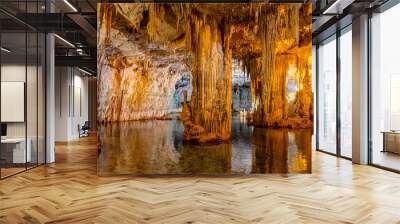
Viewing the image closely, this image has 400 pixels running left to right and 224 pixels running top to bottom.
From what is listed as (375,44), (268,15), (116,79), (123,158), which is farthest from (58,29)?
(375,44)

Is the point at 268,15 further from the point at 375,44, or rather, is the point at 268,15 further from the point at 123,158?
the point at 123,158

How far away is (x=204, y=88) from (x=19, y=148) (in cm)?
393

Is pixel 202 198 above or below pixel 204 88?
below

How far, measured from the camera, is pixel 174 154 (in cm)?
644

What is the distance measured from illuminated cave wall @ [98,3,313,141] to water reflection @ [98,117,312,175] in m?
0.20

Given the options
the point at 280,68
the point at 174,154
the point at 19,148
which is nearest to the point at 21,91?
the point at 19,148

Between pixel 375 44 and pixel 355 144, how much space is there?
231cm

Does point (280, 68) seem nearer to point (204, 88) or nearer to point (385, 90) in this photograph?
point (204, 88)

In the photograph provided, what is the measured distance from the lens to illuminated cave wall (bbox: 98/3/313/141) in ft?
21.0

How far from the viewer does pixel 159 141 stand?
6410mm

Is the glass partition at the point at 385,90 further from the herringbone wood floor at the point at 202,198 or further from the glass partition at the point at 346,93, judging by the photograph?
the glass partition at the point at 346,93

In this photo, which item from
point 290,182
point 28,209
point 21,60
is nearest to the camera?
point 28,209

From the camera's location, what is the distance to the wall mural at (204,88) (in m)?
6.40

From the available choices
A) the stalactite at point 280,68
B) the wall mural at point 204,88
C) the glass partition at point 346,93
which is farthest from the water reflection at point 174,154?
the glass partition at point 346,93
